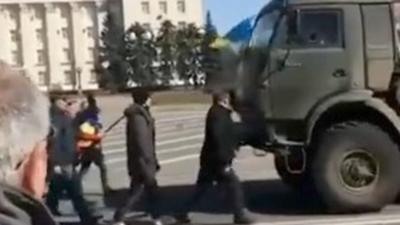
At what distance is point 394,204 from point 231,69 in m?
2.28

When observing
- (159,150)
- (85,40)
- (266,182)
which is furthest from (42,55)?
(266,182)

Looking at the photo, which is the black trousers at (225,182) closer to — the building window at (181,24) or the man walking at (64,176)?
the man walking at (64,176)

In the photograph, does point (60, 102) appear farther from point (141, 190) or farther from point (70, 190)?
point (141, 190)

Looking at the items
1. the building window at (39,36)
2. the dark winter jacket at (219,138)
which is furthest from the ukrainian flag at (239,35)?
the building window at (39,36)

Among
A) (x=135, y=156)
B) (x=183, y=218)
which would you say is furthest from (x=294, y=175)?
(x=135, y=156)

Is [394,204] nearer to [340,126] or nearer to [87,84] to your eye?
[340,126]

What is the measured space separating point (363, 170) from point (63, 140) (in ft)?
10.1

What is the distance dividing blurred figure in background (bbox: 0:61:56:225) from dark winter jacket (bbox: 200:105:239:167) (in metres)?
9.59

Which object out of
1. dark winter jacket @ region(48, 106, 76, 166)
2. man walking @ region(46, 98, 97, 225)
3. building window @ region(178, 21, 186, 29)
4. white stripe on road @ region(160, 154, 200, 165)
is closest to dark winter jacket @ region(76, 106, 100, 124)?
dark winter jacket @ region(48, 106, 76, 166)

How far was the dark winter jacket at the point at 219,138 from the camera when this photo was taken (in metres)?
12.6

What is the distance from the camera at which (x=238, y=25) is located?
15242mm

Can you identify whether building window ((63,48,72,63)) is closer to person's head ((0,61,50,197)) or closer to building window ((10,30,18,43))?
building window ((10,30,18,43))

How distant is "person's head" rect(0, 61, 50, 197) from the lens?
109 inches

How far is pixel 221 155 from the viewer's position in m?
12.7
